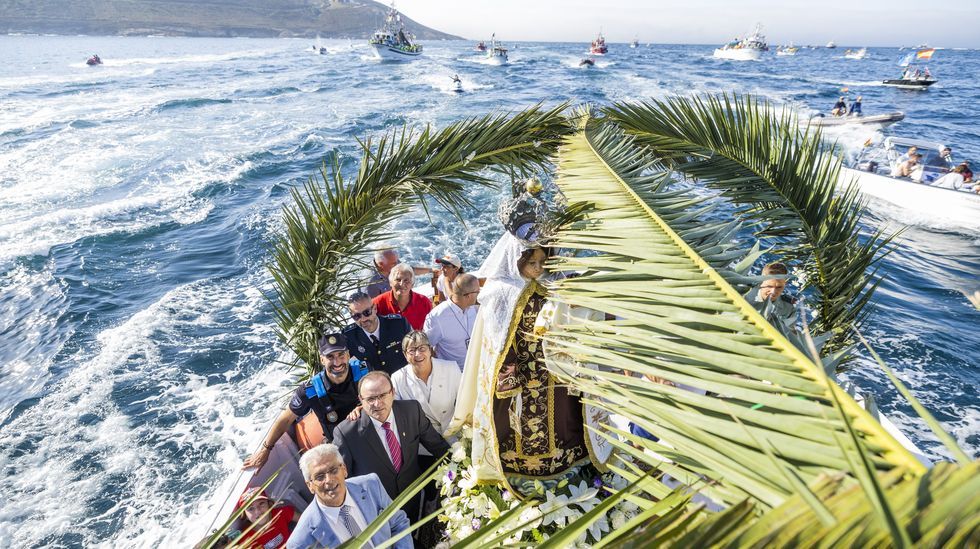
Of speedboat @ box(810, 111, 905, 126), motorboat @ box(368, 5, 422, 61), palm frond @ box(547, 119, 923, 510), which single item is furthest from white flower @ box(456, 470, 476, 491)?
motorboat @ box(368, 5, 422, 61)

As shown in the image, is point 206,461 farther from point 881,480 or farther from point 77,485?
point 881,480

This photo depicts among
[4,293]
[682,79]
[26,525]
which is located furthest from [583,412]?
[682,79]

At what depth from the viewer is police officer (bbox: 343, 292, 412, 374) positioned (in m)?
4.51

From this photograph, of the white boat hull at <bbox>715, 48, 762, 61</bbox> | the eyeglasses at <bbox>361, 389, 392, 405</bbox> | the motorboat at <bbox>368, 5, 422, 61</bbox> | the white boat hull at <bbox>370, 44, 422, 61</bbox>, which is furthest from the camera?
the white boat hull at <bbox>715, 48, 762, 61</bbox>

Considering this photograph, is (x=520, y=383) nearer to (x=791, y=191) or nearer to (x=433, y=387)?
(x=433, y=387)

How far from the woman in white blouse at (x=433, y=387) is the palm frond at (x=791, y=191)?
96.6 inches

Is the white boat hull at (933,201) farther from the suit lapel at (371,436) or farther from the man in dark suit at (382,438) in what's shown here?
the suit lapel at (371,436)

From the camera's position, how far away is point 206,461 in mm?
6281

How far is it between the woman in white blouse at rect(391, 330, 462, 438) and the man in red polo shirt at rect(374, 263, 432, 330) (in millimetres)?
1362

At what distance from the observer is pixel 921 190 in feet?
46.9

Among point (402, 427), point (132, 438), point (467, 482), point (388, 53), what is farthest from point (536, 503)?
point (388, 53)

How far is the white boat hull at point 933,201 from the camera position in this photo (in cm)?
1360

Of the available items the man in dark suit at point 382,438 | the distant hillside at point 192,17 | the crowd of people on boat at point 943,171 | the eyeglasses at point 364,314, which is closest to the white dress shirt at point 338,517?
the man in dark suit at point 382,438

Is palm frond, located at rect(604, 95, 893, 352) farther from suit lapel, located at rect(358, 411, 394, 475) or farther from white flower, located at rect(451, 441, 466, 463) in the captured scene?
suit lapel, located at rect(358, 411, 394, 475)
